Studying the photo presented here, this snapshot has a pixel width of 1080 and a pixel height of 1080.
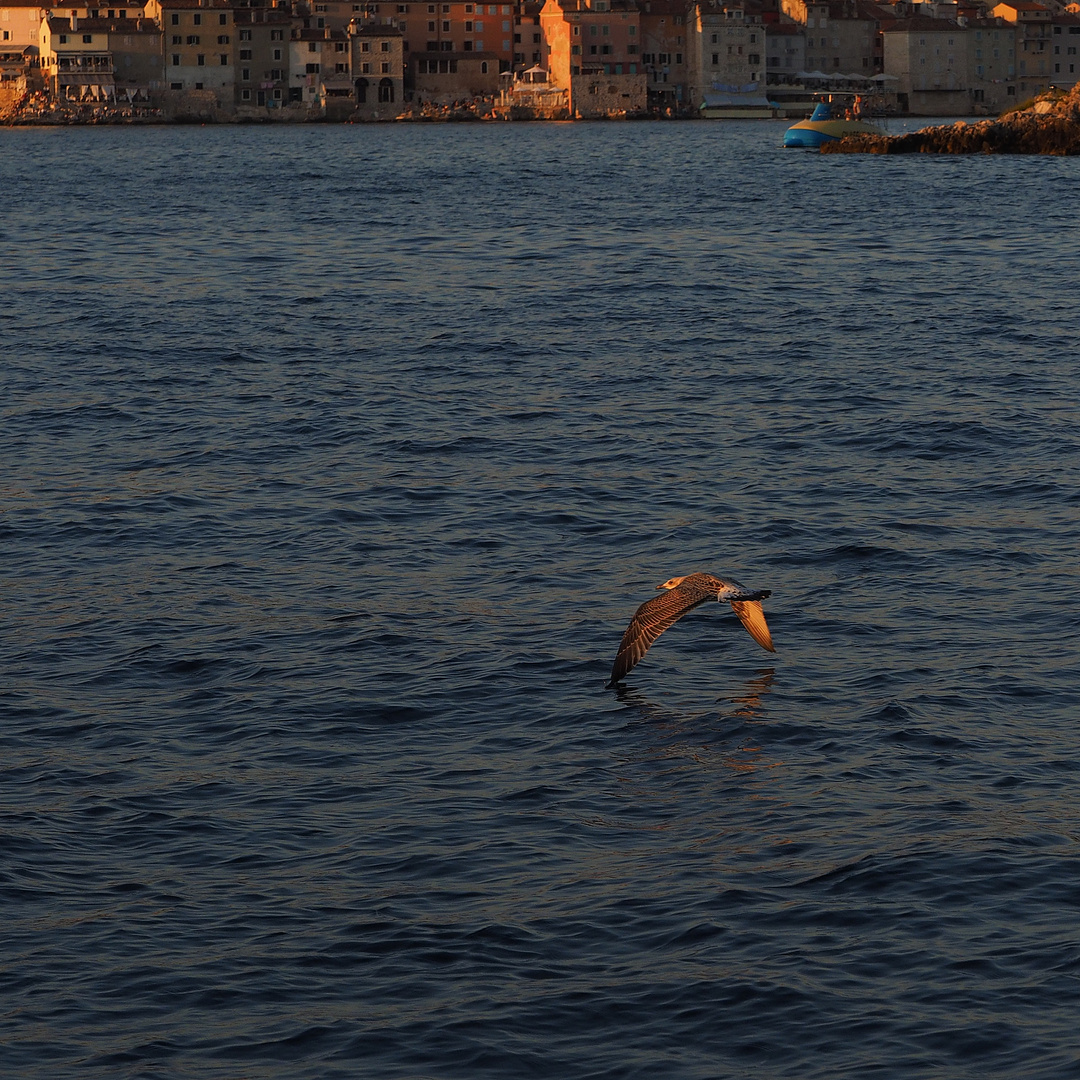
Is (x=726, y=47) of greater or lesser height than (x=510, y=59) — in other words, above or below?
below

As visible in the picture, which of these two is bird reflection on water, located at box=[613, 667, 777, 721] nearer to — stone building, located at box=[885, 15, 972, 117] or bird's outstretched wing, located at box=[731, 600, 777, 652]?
bird's outstretched wing, located at box=[731, 600, 777, 652]

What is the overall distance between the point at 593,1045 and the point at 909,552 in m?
10.6

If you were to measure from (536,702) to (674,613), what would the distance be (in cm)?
140

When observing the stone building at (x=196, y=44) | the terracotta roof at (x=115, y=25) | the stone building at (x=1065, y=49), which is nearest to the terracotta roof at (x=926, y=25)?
the stone building at (x=1065, y=49)

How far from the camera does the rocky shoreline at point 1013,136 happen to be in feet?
317

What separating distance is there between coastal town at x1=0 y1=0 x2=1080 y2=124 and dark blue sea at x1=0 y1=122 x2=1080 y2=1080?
152 metres

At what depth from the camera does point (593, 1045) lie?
30.8 feet

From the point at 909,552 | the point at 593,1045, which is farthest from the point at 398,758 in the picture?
the point at 909,552

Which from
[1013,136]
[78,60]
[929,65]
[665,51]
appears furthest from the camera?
[665,51]

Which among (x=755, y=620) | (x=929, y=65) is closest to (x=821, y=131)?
(x=929, y=65)

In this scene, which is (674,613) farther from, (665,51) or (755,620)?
(665,51)

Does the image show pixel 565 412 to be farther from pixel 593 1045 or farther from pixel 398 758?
pixel 593 1045

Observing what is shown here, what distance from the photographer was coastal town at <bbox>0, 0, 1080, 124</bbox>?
180 m

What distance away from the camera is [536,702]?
47.6ft
